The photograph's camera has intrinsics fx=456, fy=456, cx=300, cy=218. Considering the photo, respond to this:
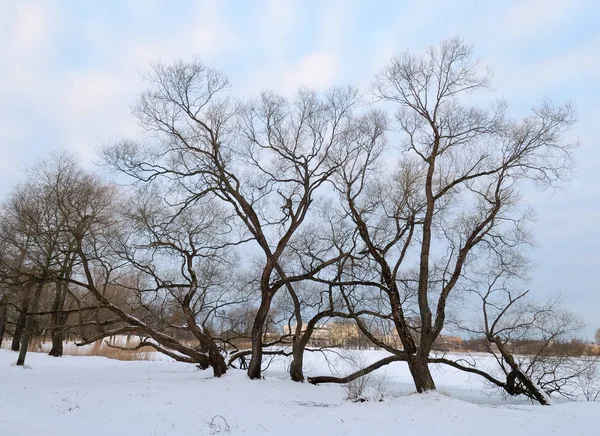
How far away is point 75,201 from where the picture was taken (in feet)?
63.2

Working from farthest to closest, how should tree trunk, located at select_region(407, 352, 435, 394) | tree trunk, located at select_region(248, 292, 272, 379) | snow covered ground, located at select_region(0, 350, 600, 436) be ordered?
tree trunk, located at select_region(248, 292, 272, 379) → tree trunk, located at select_region(407, 352, 435, 394) → snow covered ground, located at select_region(0, 350, 600, 436)

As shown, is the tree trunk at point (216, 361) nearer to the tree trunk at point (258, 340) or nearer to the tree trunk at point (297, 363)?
the tree trunk at point (258, 340)

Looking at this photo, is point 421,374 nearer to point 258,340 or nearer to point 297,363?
point 297,363

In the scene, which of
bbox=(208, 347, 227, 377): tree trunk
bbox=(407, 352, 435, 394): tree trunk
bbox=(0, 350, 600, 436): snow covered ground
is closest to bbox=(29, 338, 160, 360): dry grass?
bbox=(208, 347, 227, 377): tree trunk

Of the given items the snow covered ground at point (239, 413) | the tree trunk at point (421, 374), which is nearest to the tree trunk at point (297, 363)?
the snow covered ground at point (239, 413)

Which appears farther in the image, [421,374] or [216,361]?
[216,361]

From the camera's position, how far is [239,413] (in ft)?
34.3

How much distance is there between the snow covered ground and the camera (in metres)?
8.57

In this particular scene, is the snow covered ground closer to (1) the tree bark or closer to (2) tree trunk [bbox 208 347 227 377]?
(2) tree trunk [bbox 208 347 227 377]

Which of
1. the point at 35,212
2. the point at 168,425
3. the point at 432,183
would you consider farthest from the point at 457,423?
the point at 35,212

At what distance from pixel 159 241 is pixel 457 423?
1233 cm

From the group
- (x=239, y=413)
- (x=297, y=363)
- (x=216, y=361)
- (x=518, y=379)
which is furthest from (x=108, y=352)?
(x=518, y=379)

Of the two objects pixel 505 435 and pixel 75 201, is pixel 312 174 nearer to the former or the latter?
pixel 75 201

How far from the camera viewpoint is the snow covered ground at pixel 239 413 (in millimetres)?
8570
